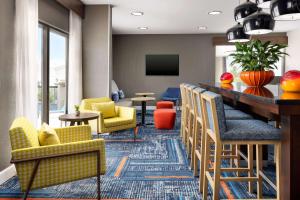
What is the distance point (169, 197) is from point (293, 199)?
3.71 ft

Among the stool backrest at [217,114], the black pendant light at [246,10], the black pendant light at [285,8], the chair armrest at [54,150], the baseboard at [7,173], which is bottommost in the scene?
the baseboard at [7,173]

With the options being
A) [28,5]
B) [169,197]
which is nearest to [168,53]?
[28,5]

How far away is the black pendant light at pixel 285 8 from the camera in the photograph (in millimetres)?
2383

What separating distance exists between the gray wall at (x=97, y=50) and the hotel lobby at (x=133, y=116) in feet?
0.07

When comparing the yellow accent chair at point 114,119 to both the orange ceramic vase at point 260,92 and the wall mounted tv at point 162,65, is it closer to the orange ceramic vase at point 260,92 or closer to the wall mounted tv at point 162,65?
the orange ceramic vase at point 260,92

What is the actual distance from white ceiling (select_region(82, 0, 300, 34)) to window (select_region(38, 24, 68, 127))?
1.03 m

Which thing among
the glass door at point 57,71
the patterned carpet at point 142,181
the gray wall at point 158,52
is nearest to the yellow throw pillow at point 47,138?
the patterned carpet at point 142,181

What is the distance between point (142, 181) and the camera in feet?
9.94

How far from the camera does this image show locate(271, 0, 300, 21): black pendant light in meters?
2.38

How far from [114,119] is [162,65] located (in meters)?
5.27

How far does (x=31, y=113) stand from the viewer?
3482 mm

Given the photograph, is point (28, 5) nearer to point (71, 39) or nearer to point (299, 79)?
point (71, 39)

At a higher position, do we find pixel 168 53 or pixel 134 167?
pixel 168 53

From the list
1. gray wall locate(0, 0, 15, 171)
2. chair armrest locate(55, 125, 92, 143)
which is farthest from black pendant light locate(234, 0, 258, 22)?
gray wall locate(0, 0, 15, 171)
